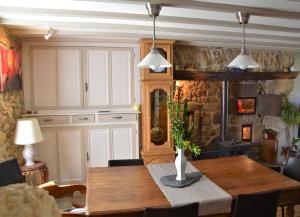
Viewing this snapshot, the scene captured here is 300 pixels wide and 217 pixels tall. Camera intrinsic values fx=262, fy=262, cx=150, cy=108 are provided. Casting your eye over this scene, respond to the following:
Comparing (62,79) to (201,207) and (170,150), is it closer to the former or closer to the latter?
(170,150)

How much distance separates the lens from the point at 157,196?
1983mm

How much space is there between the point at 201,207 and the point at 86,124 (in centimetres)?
250

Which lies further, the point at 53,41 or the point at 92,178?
the point at 53,41

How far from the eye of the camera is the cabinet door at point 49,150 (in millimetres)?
3835

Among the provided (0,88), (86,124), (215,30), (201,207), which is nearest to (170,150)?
(86,124)

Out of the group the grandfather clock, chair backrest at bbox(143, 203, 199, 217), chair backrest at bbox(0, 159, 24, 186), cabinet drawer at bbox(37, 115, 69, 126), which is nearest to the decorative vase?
chair backrest at bbox(143, 203, 199, 217)

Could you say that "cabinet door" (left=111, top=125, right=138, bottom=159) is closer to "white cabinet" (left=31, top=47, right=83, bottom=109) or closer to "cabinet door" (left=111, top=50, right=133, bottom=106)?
"cabinet door" (left=111, top=50, right=133, bottom=106)

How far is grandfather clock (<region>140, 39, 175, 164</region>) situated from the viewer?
12.8ft

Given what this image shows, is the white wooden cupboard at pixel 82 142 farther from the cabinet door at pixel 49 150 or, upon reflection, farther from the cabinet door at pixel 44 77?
the cabinet door at pixel 44 77

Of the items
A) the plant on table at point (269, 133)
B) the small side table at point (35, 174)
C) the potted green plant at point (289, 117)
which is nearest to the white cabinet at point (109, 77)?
the small side table at point (35, 174)

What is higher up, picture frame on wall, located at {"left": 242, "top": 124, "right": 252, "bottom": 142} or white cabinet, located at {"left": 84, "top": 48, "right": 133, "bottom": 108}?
white cabinet, located at {"left": 84, "top": 48, "right": 133, "bottom": 108}

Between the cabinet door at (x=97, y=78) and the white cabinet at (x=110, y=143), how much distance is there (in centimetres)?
41

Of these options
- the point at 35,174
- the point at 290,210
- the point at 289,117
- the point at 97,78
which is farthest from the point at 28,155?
the point at 289,117

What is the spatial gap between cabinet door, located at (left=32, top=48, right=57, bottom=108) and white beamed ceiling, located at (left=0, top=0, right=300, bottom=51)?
23 cm
